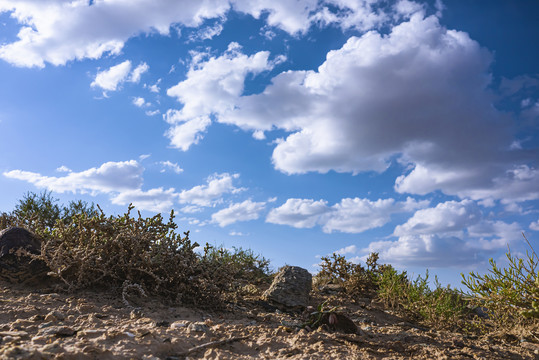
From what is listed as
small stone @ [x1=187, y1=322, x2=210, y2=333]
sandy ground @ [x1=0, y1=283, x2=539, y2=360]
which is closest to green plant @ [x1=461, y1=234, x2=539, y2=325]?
sandy ground @ [x1=0, y1=283, x2=539, y2=360]

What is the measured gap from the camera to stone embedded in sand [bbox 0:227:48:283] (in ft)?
20.1

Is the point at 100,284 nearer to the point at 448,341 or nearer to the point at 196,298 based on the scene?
the point at 196,298

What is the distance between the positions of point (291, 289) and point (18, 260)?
13.8ft

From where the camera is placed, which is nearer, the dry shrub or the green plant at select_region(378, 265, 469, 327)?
the dry shrub

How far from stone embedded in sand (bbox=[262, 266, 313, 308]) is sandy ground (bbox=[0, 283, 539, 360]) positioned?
1.06 metres

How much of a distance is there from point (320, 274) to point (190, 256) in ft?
14.9

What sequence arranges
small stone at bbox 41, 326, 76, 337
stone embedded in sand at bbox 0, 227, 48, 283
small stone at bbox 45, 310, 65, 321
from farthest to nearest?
1. stone embedded in sand at bbox 0, 227, 48, 283
2. small stone at bbox 45, 310, 65, 321
3. small stone at bbox 41, 326, 76, 337

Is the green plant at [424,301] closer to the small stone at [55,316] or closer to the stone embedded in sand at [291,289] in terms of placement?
the stone embedded in sand at [291,289]

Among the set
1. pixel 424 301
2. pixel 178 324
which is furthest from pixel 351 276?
pixel 178 324

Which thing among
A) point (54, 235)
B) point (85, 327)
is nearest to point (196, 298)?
point (85, 327)

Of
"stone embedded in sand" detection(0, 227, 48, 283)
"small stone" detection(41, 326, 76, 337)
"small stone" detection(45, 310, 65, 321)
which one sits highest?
"stone embedded in sand" detection(0, 227, 48, 283)

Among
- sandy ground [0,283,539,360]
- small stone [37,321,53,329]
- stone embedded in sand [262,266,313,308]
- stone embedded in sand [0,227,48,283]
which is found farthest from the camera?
stone embedded in sand [262,266,313,308]

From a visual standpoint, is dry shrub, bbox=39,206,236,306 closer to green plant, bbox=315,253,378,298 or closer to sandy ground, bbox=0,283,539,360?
sandy ground, bbox=0,283,539,360

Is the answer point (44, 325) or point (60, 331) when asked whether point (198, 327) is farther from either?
point (44, 325)
